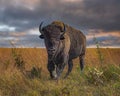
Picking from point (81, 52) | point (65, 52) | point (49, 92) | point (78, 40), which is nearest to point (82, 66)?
point (81, 52)

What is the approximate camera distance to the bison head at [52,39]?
13047 millimetres

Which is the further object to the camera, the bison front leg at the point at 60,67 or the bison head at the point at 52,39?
the bison front leg at the point at 60,67

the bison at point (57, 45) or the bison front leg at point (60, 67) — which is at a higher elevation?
the bison at point (57, 45)

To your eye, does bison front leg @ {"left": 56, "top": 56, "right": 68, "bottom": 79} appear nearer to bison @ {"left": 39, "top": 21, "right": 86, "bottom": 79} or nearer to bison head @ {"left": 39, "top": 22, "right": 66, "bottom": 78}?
bison @ {"left": 39, "top": 21, "right": 86, "bottom": 79}

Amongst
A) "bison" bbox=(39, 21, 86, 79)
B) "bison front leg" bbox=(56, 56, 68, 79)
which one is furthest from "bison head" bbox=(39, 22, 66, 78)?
"bison front leg" bbox=(56, 56, 68, 79)

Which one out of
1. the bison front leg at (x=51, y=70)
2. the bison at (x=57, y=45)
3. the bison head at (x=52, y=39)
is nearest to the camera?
the bison head at (x=52, y=39)

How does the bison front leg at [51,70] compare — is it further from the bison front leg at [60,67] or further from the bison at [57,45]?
the bison front leg at [60,67]

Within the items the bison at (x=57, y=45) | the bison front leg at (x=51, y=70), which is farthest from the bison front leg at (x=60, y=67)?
the bison front leg at (x=51, y=70)

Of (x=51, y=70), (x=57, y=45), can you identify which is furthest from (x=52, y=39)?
(x=51, y=70)

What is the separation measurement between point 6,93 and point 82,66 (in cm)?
931

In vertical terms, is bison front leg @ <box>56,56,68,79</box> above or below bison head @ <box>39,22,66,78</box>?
below

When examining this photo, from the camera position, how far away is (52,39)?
1316cm

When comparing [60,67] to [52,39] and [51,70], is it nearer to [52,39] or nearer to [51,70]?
[51,70]

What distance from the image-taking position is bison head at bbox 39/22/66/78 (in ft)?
42.8
